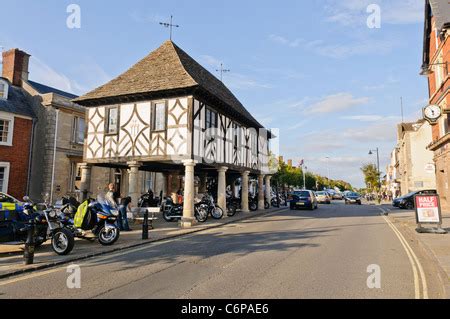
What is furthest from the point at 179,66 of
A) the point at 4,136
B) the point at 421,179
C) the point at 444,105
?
the point at 421,179

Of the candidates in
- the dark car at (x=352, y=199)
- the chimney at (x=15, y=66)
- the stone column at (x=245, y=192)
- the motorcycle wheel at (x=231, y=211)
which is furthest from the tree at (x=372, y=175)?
the chimney at (x=15, y=66)

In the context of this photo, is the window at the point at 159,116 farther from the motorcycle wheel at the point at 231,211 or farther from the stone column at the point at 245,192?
the stone column at the point at 245,192

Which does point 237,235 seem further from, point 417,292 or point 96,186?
point 96,186

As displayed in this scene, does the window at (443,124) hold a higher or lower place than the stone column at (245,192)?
higher

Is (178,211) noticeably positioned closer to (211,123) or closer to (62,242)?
A: (211,123)

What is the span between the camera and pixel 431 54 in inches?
1010

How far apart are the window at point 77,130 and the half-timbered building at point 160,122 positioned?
22.4 ft

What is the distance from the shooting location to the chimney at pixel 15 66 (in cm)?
2425

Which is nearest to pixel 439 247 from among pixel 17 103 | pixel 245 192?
pixel 245 192

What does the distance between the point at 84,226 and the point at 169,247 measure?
2465 millimetres

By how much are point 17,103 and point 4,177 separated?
5366 millimetres

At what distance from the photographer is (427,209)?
1212cm
